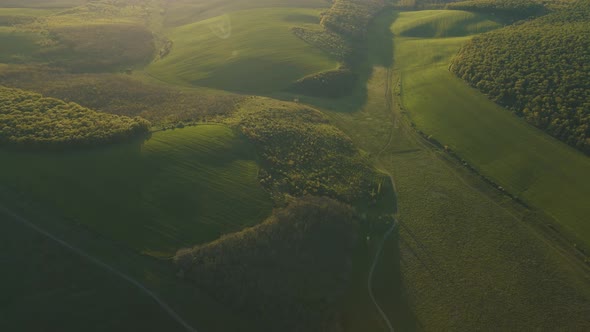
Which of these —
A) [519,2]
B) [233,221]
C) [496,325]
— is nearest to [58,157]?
[233,221]

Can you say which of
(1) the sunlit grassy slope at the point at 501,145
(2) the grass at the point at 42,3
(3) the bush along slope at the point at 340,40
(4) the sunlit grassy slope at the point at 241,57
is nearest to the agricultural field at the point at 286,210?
(1) the sunlit grassy slope at the point at 501,145

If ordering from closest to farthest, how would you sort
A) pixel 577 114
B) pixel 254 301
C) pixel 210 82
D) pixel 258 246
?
pixel 254 301 → pixel 258 246 → pixel 577 114 → pixel 210 82

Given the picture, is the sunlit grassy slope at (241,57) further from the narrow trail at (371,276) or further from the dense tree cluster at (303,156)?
the narrow trail at (371,276)

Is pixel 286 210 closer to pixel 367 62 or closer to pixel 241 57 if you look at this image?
pixel 241 57

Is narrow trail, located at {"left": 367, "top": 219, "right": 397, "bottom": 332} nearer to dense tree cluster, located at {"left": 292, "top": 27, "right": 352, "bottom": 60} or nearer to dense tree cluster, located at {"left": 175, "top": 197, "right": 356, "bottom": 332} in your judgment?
dense tree cluster, located at {"left": 175, "top": 197, "right": 356, "bottom": 332}

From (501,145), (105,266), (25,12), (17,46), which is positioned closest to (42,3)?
(25,12)

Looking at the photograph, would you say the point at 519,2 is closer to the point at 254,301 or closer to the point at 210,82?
the point at 210,82
